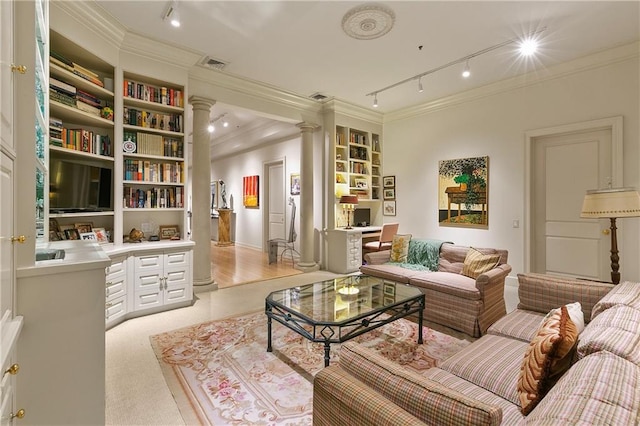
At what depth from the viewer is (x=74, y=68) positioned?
293cm

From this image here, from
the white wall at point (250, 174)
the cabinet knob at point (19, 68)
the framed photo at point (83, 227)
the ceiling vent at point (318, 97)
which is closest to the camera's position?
the cabinet knob at point (19, 68)

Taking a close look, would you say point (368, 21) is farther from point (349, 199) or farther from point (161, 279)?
point (161, 279)

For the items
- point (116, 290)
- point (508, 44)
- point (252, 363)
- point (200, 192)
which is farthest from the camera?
point (200, 192)

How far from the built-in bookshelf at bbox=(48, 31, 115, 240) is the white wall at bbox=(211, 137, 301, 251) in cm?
382

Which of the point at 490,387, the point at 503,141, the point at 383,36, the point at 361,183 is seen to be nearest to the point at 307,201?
the point at 361,183

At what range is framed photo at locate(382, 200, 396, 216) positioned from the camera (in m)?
6.08

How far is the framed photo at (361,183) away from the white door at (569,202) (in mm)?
2755

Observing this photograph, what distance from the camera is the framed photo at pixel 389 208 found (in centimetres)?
608

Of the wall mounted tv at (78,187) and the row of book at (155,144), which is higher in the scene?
the row of book at (155,144)

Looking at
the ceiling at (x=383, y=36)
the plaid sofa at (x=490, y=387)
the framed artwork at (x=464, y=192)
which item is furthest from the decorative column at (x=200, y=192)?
the framed artwork at (x=464, y=192)

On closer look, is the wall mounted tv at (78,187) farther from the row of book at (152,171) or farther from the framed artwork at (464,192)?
the framed artwork at (464,192)

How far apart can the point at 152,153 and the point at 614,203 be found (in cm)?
455

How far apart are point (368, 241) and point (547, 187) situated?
3.04 meters

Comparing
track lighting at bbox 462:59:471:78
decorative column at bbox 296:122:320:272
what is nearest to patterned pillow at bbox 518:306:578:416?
track lighting at bbox 462:59:471:78
